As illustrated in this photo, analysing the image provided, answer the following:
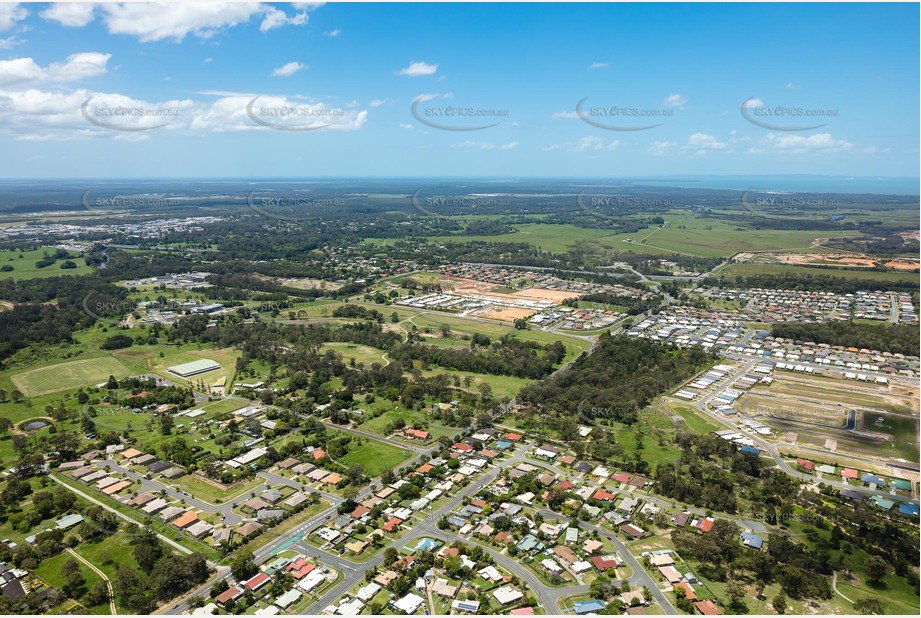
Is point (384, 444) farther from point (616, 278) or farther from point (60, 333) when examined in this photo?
point (616, 278)

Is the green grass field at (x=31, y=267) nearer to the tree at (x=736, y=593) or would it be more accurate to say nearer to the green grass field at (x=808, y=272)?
the tree at (x=736, y=593)

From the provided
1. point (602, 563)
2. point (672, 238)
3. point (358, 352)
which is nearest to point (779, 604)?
point (602, 563)

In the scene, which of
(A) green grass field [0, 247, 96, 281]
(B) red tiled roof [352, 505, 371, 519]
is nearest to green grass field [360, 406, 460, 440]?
(B) red tiled roof [352, 505, 371, 519]

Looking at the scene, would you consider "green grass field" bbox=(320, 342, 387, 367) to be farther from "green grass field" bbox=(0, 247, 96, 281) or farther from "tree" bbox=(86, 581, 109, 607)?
"green grass field" bbox=(0, 247, 96, 281)

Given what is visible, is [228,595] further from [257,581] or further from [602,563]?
[602,563]

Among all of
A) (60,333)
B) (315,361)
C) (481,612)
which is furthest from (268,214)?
(481,612)

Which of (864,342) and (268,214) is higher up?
(268,214)

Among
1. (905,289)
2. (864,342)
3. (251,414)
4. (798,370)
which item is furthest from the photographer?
(905,289)

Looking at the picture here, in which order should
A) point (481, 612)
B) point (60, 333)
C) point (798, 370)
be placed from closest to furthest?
point (481, 612) → point (798, 370) → point (60, 333)
